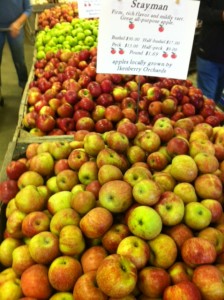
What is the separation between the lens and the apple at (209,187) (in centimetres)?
125

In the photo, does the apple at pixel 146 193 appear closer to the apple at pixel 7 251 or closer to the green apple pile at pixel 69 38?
the apple at pixel 7 251

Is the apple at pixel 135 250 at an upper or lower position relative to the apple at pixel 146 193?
lower

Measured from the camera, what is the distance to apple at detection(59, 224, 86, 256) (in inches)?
43.8

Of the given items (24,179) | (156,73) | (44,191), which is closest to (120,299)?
(44,191)

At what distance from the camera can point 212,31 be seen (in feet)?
9.52

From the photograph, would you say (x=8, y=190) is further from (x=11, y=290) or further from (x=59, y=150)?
(x=11, y=290)

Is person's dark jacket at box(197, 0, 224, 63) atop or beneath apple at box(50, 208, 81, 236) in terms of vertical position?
atop

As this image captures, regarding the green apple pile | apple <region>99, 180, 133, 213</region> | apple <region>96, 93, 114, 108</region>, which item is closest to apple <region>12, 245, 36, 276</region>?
apple <region>99, 180, 133, 213</region>

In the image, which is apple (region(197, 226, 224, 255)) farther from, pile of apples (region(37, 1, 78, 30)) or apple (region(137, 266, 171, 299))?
pile of apples (region(37, 1, 78, 30))

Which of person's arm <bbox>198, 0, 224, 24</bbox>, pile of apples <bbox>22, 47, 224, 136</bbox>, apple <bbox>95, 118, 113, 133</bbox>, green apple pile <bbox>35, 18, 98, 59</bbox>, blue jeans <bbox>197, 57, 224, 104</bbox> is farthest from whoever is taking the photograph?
green apple pile <bbox>35, 18, 98, 59</bbox>

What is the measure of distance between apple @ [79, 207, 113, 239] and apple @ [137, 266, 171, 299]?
0.63 feet

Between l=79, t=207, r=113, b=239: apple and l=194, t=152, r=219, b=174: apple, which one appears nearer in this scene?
l=79, t=207, r=113, b=239: apple

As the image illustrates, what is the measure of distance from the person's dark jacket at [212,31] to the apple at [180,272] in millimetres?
2307

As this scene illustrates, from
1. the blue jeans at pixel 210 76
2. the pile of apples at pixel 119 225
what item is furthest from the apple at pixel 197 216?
the blue jeans at pixel 210 76
